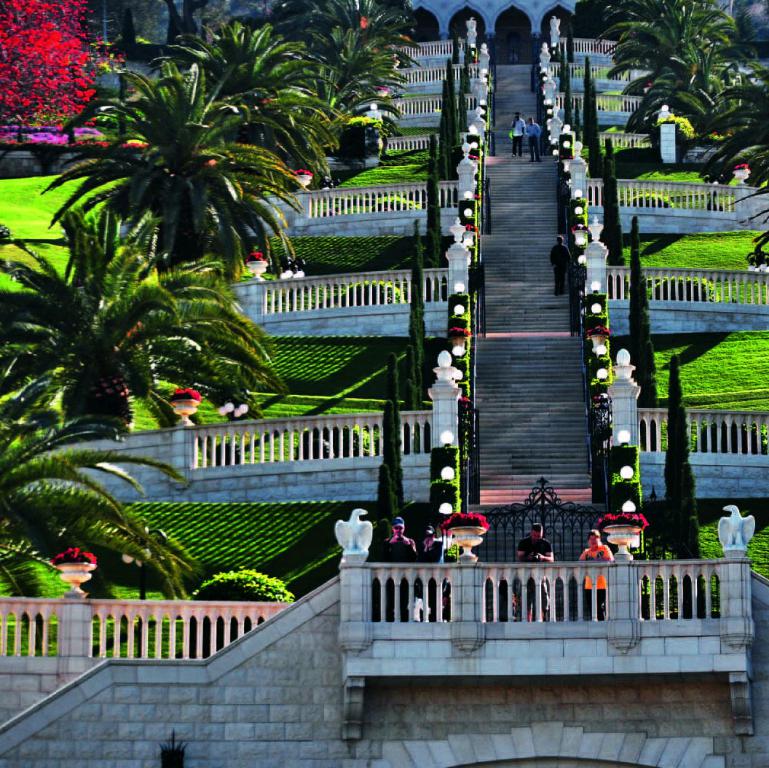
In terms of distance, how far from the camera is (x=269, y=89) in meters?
79.5

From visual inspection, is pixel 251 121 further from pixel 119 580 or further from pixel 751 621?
pixel 751 621

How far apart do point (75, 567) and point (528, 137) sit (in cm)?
4141

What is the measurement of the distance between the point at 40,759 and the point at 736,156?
136 ft

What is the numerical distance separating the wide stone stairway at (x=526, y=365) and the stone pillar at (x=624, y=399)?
1.55 meters

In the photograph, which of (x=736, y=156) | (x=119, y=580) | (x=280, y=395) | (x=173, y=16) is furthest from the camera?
(x=173, y=16)

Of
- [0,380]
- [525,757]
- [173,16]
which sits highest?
[173,16]

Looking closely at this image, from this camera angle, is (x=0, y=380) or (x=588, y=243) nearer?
(x=0, y=380)

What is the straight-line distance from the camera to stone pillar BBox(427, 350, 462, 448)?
5353cm

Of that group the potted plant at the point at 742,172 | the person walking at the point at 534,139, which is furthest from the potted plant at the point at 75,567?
the potted plant at the point at 742,172

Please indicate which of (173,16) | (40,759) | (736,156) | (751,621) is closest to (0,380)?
(40,759)

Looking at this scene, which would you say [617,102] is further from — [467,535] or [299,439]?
[467,535]

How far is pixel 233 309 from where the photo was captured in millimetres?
57656

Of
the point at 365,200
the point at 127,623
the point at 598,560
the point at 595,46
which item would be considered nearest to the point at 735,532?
the point at 598,560

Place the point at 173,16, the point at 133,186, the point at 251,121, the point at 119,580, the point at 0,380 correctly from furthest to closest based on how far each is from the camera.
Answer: the point at 173,16, the point at 251,121, the point at 133,186, the point at 0,380, the point at 119,580
